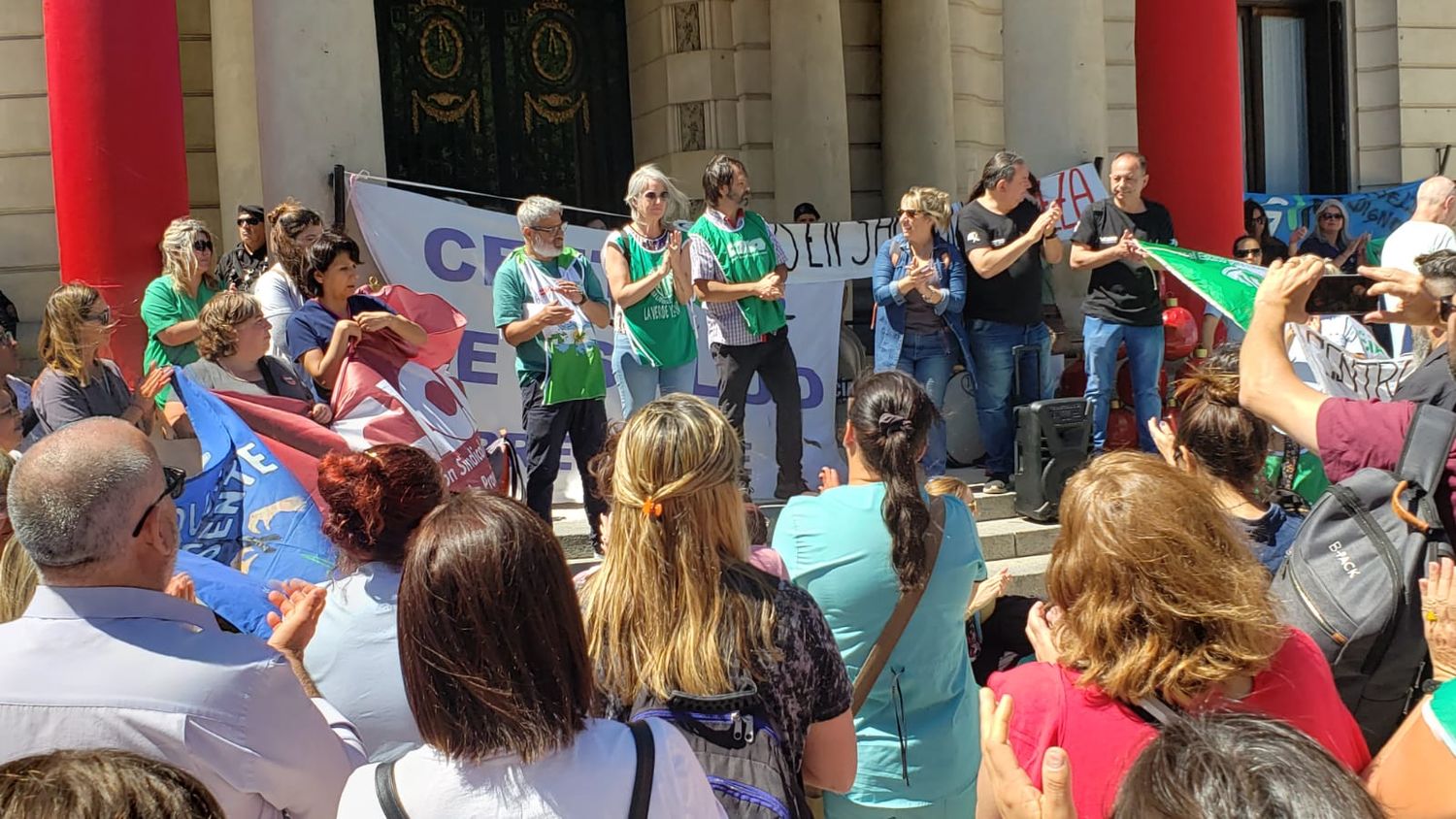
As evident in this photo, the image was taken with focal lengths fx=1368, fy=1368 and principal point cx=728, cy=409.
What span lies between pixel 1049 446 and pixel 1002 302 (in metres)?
0.85

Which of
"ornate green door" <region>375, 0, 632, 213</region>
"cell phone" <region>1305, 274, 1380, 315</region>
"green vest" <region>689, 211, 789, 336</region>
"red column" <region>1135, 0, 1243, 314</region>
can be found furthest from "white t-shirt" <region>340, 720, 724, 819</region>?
"ornate green door" <region>375, 0, 632, 213</region>

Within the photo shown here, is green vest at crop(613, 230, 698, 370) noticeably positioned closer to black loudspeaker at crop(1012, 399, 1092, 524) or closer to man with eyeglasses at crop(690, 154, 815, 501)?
man with eyeglasses at crop(690, 154, 815, 501)

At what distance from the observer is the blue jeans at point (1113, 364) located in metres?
7.65

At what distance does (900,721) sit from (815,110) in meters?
9.15

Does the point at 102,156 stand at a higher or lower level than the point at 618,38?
lower

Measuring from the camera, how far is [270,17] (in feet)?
23.7

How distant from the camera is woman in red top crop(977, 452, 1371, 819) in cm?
212

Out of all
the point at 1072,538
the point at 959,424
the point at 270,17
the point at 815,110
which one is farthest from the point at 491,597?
the point at 815,110

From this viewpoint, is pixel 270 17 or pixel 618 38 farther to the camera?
pixel 618 38

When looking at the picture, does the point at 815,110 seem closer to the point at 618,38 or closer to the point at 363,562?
the point at 618,38

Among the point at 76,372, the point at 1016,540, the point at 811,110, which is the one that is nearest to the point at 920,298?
the point at 1016,540

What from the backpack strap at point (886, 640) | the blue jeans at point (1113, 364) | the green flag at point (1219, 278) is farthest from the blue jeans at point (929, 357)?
the backpack strap at point (886, 640)

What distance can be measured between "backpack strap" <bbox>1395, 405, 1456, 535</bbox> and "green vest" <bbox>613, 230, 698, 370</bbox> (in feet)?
14.5

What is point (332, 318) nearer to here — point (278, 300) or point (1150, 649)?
point (278, 300)
